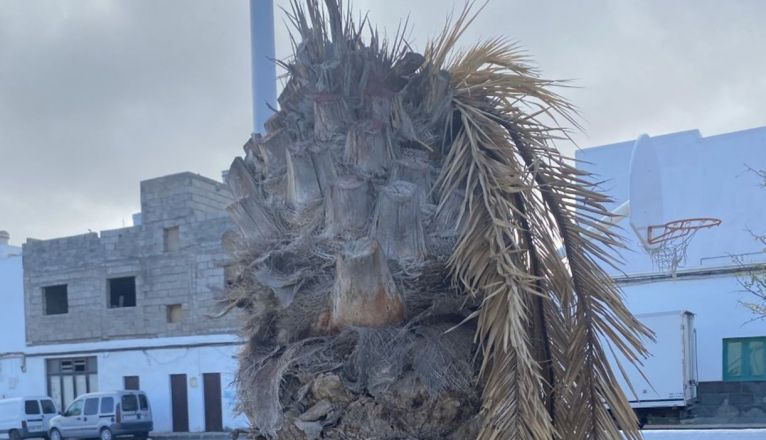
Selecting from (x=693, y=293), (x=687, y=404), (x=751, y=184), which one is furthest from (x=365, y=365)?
(x=751, y=184)

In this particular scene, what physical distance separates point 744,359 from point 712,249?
3931 millimetres

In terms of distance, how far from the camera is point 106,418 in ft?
69.3

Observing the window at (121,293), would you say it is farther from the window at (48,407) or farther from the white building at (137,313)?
the window at (48,407)

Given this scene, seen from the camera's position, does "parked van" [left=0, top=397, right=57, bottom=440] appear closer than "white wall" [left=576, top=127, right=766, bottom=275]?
No

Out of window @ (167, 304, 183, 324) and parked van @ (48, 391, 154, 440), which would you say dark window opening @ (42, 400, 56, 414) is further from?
window @ (167, 304, 183, 324)

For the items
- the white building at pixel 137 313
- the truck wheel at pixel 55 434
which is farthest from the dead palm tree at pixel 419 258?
the truck wheel at pixel 55 434

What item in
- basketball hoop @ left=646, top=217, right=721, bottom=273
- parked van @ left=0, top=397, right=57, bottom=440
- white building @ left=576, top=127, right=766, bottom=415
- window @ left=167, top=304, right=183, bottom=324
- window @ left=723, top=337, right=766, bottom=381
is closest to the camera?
basketball hoop @ left=646, top=217, right=721, bottom=273

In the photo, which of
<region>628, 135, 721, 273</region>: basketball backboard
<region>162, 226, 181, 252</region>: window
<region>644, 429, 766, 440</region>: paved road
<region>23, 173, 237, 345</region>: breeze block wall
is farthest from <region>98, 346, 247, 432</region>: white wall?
<region>644, 429, 766, 440</region>: paved road

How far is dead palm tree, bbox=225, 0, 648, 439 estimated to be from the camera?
2.50 metres

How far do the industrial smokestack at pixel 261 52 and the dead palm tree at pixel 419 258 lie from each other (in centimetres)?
148

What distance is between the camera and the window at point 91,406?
70.3ft

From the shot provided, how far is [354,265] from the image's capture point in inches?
97.5

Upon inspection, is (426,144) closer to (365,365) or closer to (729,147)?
(365,365)

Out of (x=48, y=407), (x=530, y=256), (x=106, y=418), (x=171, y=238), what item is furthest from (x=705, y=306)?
(x=48, y=407)
